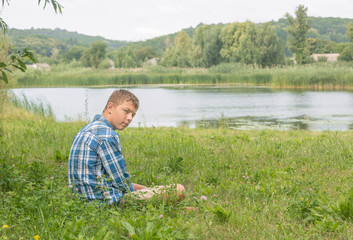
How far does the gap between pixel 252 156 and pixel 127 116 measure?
2538mm

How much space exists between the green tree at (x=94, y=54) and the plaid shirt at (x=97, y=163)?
222 ft

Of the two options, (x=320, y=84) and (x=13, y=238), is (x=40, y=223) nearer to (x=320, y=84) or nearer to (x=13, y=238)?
(x=13, y=238)

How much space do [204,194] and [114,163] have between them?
101 centimetres

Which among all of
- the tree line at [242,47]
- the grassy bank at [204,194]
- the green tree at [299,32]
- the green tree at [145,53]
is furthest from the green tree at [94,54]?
the grassy bank at [204,194]

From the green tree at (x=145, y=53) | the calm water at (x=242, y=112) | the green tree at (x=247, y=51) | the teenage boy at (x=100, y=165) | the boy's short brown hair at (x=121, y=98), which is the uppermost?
the green tree at (x=145, y=53)

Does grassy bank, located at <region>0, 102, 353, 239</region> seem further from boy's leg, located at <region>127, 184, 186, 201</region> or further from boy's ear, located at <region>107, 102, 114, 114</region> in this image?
boy's ear, located at <region>107, 102, 114, 114</region>

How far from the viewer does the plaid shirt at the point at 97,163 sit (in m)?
3.05

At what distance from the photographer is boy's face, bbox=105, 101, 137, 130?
10.8ft

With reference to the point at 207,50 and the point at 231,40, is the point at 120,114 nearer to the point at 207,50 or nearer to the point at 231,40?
the point at 207,50

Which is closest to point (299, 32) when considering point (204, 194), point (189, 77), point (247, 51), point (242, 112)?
point (247, 51)

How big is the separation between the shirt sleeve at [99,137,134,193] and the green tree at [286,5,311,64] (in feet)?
161

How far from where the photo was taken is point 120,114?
130 inches

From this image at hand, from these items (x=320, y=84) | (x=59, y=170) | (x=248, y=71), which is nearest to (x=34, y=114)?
(x=59, y=170)

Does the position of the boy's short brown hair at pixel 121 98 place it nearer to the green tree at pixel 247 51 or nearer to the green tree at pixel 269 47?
the green tree at pixel 247 51
